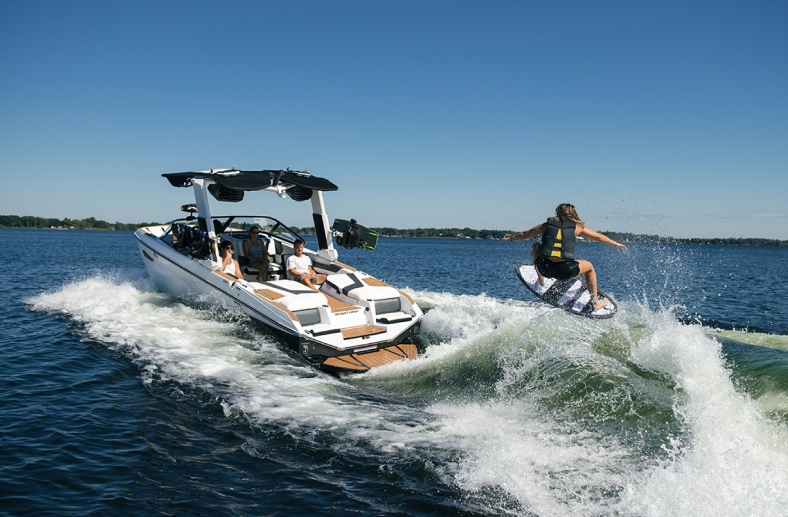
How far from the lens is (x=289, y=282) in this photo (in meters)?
8.76

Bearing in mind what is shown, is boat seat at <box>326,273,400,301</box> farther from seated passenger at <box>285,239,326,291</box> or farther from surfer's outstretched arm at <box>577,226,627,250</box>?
surfer's outstretched arm at <box>577,226,627,250</box>

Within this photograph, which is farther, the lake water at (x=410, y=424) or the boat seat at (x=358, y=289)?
the boat seat at (x=358, y=289)

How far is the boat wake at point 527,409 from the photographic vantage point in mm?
3654

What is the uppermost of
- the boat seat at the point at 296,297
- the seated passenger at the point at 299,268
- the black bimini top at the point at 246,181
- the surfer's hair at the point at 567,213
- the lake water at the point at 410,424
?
the black bimini top at the point at 246,181

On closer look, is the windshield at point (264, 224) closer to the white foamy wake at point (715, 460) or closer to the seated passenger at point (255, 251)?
the seated passenger at point (255, 251)

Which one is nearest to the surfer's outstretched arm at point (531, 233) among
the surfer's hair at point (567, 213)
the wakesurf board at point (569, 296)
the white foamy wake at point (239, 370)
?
the surfer's hair at point (567, 213)

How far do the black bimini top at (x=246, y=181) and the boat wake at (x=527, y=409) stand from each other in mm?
2424

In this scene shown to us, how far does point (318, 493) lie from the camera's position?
3770mm

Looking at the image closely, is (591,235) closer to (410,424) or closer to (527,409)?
(527,409)

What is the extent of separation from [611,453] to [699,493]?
818 mm

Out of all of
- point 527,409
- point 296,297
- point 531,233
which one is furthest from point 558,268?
point 296,297

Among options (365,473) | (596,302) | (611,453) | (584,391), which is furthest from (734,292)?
(365,473)

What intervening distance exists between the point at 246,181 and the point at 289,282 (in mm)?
2078

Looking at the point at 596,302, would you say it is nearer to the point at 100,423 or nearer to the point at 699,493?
the point at 699,493
